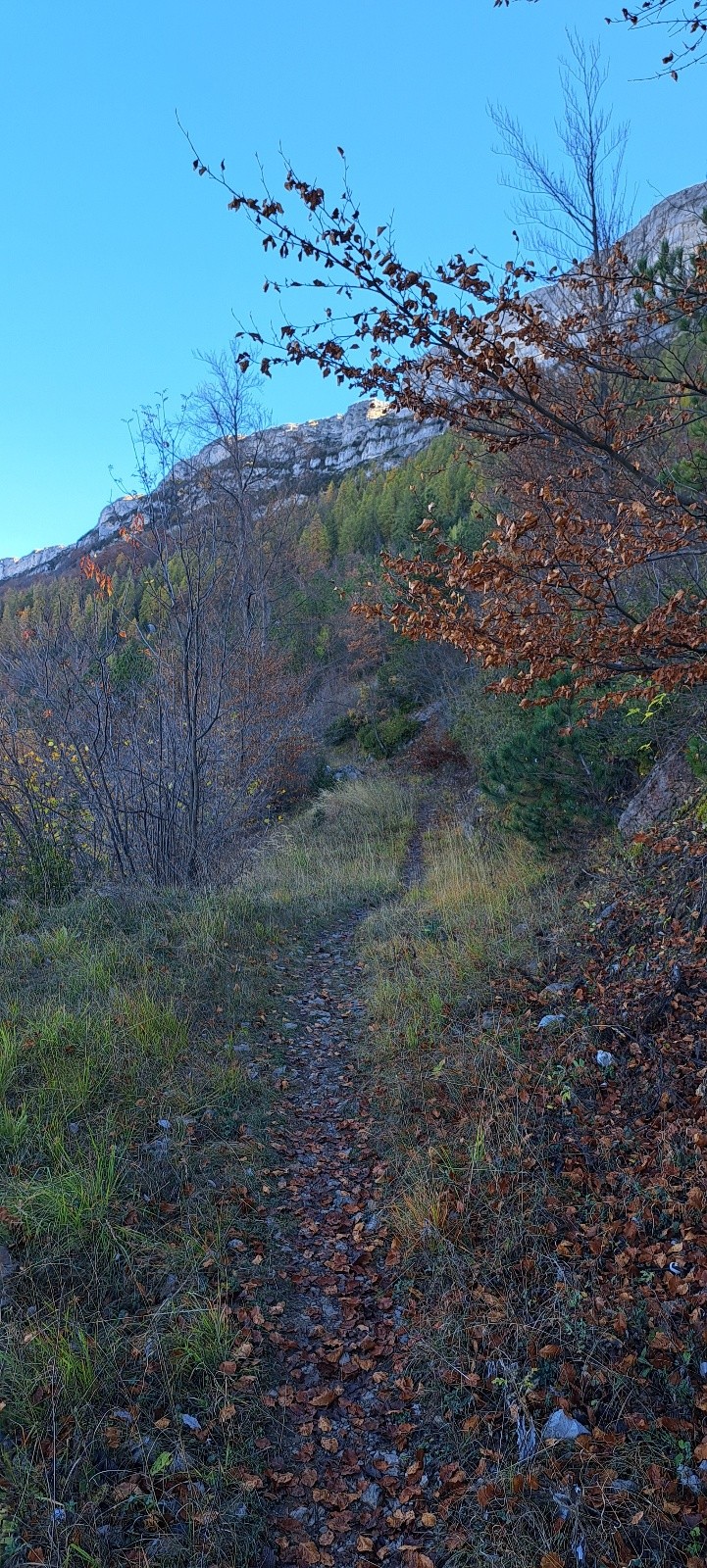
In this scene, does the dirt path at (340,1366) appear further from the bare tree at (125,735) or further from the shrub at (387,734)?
the shrub at (387,734)

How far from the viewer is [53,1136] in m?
3.67

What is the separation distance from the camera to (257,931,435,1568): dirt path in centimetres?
233

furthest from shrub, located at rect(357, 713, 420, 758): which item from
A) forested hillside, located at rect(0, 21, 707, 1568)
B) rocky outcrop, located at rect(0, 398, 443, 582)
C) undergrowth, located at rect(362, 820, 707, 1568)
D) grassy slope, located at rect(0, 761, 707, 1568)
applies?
undergrowth, located at rect(362, 820, 707, 1568)

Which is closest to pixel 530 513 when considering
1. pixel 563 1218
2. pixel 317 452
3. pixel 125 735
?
pixel 563 1218

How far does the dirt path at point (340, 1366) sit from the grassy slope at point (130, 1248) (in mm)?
137

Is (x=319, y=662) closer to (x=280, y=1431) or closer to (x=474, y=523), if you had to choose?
(x=474, y=523)

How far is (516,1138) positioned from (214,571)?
673 cm

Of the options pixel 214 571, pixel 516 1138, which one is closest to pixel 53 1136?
pixel 516 1138

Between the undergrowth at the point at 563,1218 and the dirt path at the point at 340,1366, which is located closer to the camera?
the undergrowth at the point at 563,1218

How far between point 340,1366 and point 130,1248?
935mm

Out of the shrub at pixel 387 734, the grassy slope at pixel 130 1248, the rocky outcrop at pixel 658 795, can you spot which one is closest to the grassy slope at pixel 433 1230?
the grassy slope at pixel 130 1248

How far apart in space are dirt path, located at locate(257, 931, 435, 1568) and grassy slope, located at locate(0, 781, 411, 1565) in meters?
0.14

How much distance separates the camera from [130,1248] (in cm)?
312

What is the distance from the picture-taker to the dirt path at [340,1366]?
2334 mm
